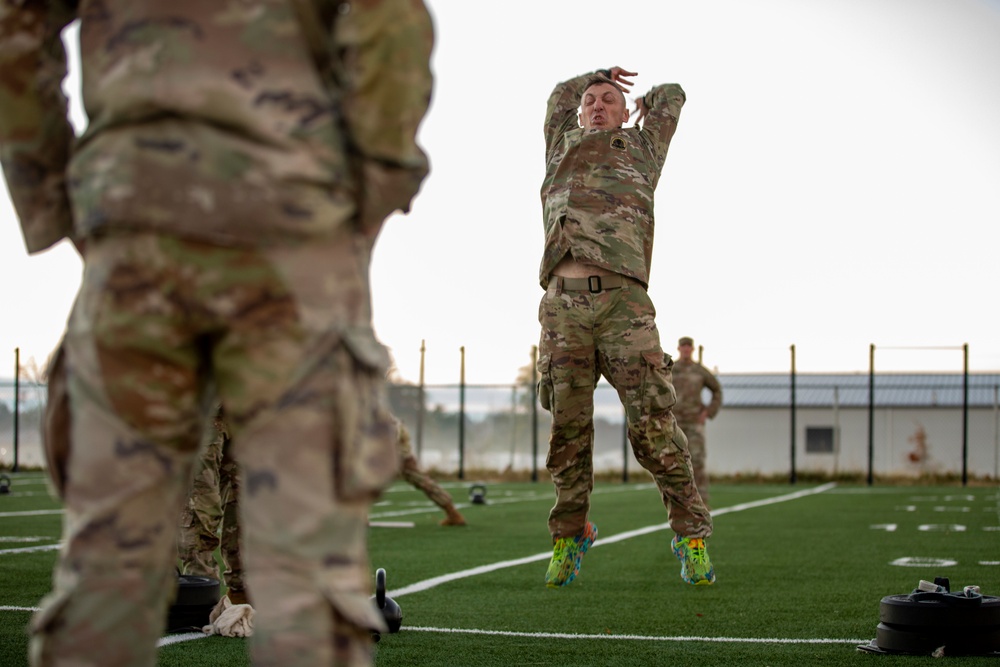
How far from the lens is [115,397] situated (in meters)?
2.51

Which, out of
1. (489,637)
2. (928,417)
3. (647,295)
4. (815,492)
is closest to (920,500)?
(815,492)

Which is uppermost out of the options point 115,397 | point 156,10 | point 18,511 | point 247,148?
point 156,10

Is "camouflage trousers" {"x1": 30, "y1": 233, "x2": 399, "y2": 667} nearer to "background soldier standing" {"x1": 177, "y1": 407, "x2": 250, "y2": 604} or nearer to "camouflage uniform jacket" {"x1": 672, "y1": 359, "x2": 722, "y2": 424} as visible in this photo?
"background soldier standing" {"x1": 177, "y1": 407, "x2": 250, "y2": 604}

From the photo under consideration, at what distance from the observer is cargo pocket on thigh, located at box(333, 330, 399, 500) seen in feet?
8.14

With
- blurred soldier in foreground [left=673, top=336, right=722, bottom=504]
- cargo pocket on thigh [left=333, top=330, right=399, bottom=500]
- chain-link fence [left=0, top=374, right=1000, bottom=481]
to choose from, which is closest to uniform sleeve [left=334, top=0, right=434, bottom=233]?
cargo pocket on thigh [left=333, top=330, right=399, bottom=500]

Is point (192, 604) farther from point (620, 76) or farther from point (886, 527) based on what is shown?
point (886, 527)

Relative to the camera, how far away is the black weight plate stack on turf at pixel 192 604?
17.6 ft

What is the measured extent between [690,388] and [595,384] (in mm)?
10222

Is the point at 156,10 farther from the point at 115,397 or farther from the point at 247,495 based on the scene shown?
the point at 247,495

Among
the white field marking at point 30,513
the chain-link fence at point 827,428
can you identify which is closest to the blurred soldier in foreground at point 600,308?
the white field marking at point 30,513

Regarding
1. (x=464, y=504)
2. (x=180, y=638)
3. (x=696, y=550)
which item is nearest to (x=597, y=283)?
(x=696, y=550)

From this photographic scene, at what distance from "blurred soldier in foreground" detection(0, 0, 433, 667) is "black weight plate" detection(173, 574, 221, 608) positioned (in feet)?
9.34

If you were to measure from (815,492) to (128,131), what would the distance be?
22.4 m

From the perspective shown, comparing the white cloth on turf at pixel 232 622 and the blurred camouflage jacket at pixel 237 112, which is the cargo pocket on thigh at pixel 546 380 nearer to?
the white cloth on turf at pixel 232 622
